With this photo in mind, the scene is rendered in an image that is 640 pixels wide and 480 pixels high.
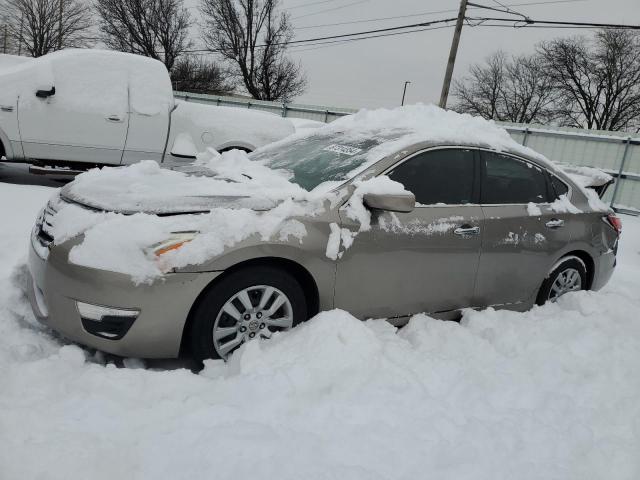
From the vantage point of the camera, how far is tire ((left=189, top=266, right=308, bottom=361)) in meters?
2.81

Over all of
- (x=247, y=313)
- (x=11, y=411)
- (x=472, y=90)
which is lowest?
(x=11, y=411)

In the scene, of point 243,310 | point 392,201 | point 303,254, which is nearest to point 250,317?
point 243,310

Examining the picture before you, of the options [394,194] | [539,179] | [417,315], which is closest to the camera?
[394,194]

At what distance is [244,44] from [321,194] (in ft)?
125

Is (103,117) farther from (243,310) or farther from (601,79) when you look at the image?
(601,79)

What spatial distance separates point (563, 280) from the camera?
14.2ft

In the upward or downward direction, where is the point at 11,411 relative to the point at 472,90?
downward

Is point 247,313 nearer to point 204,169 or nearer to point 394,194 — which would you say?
point 394,194

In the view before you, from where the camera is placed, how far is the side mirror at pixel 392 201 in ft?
10.3

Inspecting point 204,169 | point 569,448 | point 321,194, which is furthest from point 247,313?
point 569,448

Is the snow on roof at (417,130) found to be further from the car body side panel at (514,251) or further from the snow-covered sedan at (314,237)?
the car body side panel at (514,251)

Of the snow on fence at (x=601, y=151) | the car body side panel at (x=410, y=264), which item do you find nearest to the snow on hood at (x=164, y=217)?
the car body side panel at (x=410, y=264)

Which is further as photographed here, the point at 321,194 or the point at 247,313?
the point at 321,194

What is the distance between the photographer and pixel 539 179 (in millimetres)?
4203
